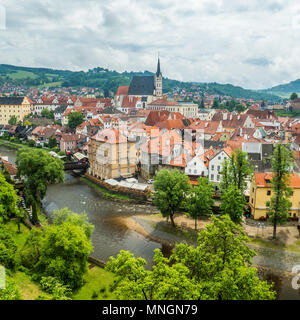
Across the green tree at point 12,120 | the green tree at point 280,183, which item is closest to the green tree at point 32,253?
the green tree at point 280,183

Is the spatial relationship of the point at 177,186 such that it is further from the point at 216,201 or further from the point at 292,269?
the point at 292,269

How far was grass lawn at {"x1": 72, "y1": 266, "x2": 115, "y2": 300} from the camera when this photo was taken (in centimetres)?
1650

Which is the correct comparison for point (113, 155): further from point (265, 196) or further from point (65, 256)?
point (65, 256)

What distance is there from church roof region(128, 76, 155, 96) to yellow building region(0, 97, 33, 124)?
41.7 metres

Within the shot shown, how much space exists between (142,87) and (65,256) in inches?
4351

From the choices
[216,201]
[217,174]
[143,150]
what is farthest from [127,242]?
[143,150]

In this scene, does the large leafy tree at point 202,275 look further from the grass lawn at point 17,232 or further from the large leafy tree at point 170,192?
the large leafy tree at point 170,192

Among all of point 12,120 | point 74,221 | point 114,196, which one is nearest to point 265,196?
point 114,196

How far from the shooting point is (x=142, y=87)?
121 metres

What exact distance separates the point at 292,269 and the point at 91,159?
105 ft

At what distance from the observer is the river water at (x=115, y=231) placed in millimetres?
21312

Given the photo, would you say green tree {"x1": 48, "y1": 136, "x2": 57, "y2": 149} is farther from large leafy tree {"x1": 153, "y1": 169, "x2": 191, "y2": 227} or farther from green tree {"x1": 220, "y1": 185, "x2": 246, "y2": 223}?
green tree {"x1": 220, "y1": 185, "x2": 246, "y2": 223}
